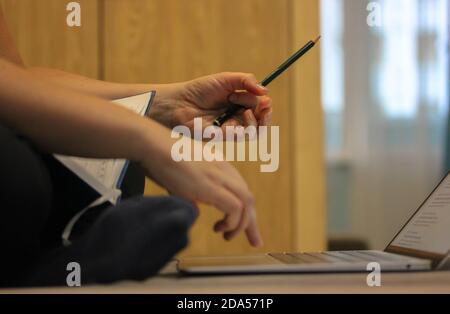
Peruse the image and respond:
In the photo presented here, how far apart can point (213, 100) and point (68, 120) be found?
0.95 ft

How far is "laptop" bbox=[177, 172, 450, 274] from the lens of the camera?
1.49 feet

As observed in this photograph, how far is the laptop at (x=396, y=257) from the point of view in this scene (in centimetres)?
45

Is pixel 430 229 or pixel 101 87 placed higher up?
pixel 101 87

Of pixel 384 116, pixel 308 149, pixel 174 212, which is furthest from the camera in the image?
pixel 384 116

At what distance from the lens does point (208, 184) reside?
1.40 ft

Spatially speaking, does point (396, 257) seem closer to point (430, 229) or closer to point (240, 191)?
point (430, 229)

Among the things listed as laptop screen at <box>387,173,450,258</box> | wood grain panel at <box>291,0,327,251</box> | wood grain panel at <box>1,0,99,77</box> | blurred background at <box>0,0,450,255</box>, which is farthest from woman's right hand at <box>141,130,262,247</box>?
wood grain panel at <box>291,0,327,251</box>

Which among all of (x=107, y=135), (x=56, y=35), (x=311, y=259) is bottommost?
Result: (x=311, y=259)

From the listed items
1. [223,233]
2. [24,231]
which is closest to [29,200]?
[24,231]

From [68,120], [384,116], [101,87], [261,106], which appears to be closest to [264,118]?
[261,106]

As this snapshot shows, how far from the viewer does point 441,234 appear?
0.51 m

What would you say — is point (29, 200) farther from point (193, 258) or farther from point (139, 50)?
point (139, 50)

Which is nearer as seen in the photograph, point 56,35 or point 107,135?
point 107,135

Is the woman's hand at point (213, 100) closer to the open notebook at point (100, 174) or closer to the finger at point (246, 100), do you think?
the finger at point (246, 100)
